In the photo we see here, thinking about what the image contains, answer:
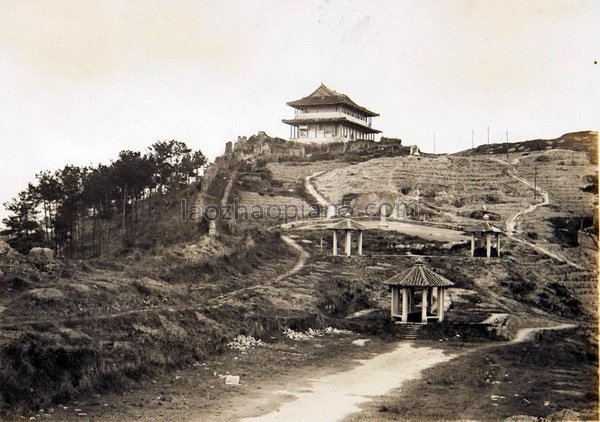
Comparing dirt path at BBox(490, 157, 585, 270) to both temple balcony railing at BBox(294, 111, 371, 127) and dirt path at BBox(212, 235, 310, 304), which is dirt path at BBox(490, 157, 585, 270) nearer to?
dirt path at BBox(212, 235, 310, 304)

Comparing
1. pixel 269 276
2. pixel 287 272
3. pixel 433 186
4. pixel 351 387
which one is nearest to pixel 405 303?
pixel 269 276

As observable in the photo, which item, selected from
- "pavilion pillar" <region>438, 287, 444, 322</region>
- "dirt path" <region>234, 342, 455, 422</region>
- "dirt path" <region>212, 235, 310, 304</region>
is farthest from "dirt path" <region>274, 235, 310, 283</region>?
"dirt path" <region>234, 342, 455, 422</region>

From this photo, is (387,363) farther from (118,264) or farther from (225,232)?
(225,232)

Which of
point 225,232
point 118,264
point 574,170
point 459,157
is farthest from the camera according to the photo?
point 459,157

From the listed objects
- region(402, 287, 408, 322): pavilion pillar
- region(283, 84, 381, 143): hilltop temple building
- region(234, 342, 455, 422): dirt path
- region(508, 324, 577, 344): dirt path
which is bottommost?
region(234, 342, 455, 422): dirt path

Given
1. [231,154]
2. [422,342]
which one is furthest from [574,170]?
[422,342]

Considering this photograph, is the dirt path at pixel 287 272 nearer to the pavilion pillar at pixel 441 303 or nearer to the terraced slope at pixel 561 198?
the pavilion pillar at pixel 441 303

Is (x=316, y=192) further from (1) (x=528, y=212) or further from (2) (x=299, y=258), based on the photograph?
(2) (x=299, y=258)
